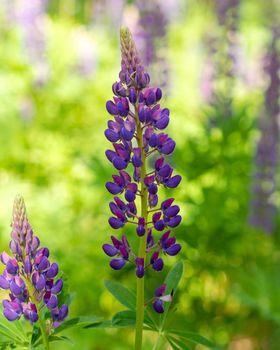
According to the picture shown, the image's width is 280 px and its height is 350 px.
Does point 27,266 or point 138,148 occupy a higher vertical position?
point 138,148

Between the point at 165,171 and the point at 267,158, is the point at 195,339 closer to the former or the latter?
the point at 165,171

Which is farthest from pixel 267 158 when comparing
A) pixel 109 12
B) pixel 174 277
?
pixel 109 12

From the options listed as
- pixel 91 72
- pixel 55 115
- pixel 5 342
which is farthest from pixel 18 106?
pixel 5 342

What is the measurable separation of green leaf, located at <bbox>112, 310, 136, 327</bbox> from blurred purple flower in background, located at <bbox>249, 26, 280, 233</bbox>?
2.36m

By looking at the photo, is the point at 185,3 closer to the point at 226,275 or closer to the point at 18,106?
the point at 18,106

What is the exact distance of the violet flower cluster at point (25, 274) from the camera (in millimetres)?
1482

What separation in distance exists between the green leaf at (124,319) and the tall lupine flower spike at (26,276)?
0.49ft

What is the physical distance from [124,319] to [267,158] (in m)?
2.50

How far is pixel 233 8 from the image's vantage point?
4730 millimetres

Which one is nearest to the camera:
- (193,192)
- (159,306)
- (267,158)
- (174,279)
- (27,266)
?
(27,266)

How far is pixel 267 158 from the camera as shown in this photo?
13.0ft

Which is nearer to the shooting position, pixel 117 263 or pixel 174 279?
pixel 117 263


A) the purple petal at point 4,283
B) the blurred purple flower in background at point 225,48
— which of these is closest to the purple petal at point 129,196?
the purple petal at point 4,283

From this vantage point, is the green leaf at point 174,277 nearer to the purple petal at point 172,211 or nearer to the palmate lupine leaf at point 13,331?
the purple petal at point 172,211
